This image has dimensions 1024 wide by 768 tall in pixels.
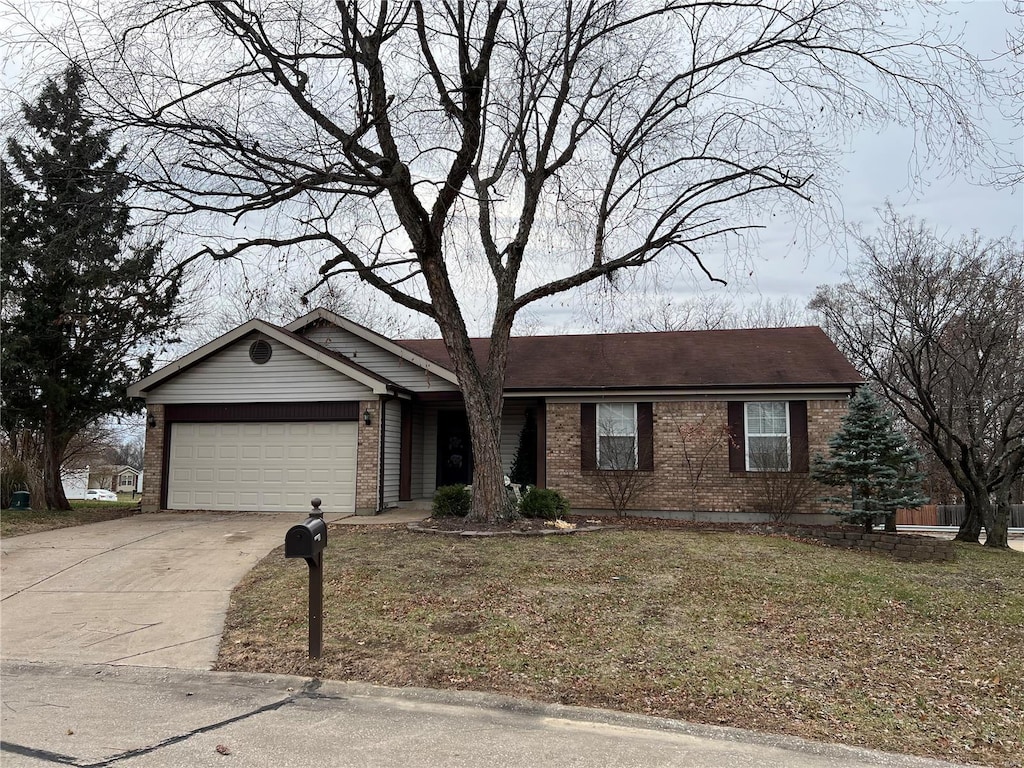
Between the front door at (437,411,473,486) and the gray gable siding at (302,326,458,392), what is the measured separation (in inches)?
98.6

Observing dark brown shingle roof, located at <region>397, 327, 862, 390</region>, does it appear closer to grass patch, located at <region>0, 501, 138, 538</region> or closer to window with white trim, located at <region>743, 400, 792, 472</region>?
window with white trim, located at <region>743, 400, 792, 472</region>

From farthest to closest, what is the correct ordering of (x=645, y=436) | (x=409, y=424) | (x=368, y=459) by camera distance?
(x=409, y=424)
(x=645, y=436)
(x=368, y=459)

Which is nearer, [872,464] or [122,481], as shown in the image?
[872,464]

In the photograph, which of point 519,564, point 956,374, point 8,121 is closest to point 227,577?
point 519,564

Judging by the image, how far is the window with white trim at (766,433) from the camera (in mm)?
15344

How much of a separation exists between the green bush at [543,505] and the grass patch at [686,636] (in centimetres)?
286

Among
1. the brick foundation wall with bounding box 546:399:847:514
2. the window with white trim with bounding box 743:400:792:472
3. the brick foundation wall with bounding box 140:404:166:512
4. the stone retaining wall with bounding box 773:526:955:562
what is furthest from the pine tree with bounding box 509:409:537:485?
the brick foundation wall with bounding box 140:404:166:512

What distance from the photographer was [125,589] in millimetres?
8258

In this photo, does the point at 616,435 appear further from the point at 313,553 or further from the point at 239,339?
the point at 313,553

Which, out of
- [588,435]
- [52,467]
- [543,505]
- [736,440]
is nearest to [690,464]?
[736,440]

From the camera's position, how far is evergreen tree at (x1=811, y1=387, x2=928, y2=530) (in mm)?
12711

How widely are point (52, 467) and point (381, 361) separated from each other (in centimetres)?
808

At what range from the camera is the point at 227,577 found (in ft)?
28.7

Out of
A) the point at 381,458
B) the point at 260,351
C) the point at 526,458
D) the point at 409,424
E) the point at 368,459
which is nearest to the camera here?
the point at 368,459
